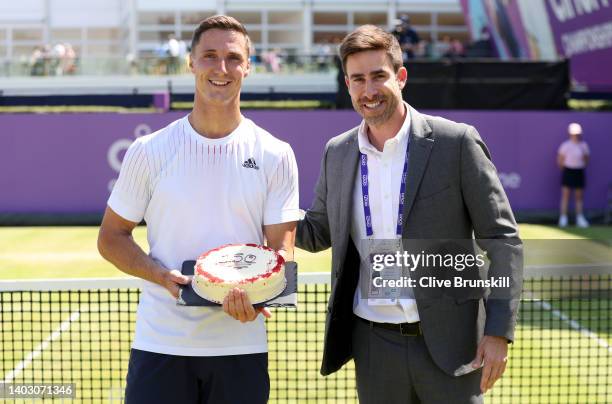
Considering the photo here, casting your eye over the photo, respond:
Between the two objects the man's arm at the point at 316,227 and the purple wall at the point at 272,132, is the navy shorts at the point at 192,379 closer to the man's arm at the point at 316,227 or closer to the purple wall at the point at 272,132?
the man's arm at the point at 316,227

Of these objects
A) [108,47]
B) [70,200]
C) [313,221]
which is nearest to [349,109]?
[70,200]

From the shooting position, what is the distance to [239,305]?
2.78m

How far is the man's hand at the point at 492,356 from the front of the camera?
9.78ft

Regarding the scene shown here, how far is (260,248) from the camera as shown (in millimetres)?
2936

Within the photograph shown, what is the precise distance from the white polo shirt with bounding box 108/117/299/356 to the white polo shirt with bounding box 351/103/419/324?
1.00 ft

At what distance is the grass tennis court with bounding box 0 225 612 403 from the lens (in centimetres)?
548

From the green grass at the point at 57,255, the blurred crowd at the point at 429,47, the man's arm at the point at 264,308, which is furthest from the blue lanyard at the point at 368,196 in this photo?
the blurred crowd at the point at 429,47

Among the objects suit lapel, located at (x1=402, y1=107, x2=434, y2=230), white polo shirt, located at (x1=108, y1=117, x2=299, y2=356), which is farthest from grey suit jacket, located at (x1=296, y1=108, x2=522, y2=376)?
white polo shirt, located at (x1=108, y1=117, x2=299, y2=356)

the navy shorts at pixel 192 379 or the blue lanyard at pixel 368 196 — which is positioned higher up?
the blue lanyard at pixel 368 196

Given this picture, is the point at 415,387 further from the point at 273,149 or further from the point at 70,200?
the point at 70,200

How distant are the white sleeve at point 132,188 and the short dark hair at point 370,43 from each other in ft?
2.79

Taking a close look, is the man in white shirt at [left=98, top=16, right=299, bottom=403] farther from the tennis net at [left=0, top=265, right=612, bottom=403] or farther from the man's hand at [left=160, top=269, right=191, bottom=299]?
the tennis net at [left=0, top=265, right=612, bottom=403]

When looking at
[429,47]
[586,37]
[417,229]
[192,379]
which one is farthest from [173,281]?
[429,47]

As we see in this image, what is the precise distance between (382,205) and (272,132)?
12510 millimetres
